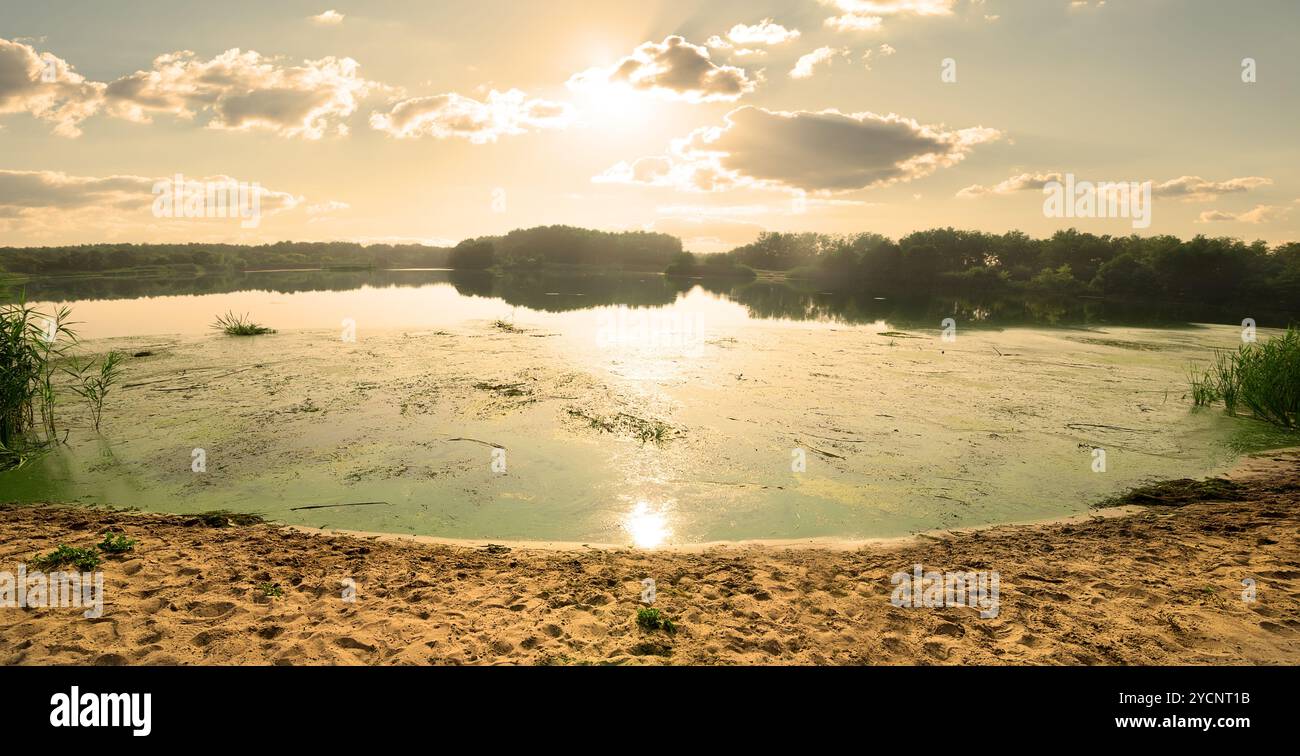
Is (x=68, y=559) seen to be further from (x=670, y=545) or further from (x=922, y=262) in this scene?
(x=922, y=262)

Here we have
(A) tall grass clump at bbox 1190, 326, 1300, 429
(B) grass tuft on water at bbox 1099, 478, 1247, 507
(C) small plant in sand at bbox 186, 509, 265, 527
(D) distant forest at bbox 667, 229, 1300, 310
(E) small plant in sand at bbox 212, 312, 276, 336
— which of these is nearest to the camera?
(C) small plant in sand at bbox 186, 509, 265, 527

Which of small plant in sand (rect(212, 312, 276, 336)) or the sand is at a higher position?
small plant in sand (rect(212, 312, 276, 336))

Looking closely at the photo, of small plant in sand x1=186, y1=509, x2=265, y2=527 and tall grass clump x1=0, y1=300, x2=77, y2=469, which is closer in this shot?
small plant in sand x1=186, y1=509, x2=265, y2=527

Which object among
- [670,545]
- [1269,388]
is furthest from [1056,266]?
[670,545]

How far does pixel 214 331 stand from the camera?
17.6 metres

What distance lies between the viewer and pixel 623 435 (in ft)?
27.9

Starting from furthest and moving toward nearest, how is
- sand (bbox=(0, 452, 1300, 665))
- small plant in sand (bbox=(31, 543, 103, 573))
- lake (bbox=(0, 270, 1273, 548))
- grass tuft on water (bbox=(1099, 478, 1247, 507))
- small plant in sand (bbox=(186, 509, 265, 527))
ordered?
grass tuft on water (bbox=(1099, 478, 1247, 507)) → lake (bbox=(0, 270, 1273, 548)) → small plant in sand (bbox=(186, 509, 265, 527)) → small plant in sand (bbox=(31, 543, 103, 573)) → sand (bbox=(0, 452, 1300, 665))

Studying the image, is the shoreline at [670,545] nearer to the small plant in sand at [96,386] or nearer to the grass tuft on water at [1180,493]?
the grass tuft on water at [1180,493]

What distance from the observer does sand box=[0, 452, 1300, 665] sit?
3.52 metres

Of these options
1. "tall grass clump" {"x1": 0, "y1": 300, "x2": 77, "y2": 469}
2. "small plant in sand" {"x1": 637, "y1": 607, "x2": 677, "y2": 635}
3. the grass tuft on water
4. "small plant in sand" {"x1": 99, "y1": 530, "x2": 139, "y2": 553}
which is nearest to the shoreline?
"small plant in sand" {"x1": 99, "y1": 530, "x2": 139, "y2": 553}

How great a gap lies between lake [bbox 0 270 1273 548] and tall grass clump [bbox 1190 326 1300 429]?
51cm

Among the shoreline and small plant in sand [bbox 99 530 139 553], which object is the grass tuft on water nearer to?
the shoreline
